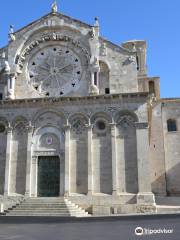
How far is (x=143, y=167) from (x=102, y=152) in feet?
9.33

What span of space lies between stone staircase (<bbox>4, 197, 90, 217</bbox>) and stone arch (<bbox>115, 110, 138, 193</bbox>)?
339 cm

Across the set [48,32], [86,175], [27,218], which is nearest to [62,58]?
[48,32]

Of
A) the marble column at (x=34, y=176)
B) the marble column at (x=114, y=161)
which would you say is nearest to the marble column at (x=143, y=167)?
the marble column at (x=114, y=161)

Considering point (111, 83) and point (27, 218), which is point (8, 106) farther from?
point (27, 218)

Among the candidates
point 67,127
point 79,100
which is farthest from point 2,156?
point 79,100

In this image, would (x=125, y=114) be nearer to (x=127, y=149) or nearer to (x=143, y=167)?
(x=127, y=149)

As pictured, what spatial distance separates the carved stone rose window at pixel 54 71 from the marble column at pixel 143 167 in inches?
225

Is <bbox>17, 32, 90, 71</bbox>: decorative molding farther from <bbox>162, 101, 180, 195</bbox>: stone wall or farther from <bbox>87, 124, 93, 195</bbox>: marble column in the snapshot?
<bbox>162, 101, 180, 195</bbox>: stone wall

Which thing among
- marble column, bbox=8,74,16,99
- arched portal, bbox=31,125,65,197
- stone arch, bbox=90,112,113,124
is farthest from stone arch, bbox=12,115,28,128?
stone arch, bbox=90,112,113,124

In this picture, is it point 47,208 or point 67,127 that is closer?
point 47,208

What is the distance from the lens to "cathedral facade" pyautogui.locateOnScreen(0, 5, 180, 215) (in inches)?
822

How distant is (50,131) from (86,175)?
403cm

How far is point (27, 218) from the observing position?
15.9 meters

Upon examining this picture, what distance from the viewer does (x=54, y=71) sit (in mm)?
24141
